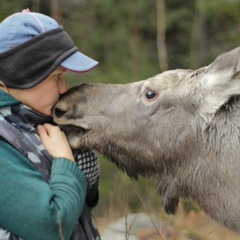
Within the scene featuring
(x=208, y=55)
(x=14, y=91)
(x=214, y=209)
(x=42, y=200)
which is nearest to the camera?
(x=42, y=200)

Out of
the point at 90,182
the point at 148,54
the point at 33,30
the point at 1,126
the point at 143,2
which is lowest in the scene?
the point at 148,54

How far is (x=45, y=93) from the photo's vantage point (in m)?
3.71

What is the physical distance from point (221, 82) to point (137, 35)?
7.23 meters

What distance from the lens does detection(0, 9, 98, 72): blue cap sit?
361 centimetres

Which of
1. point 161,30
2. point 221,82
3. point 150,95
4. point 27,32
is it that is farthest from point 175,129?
point 161,30

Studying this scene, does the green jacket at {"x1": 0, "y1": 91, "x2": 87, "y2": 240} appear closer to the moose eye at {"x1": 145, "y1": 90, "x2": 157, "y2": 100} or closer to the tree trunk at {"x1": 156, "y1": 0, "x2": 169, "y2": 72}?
the moose eye at {"x1": 145, "y1": 90, "x2": 157, "y2": 100}

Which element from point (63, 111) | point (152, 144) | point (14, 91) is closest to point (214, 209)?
point (152, 144)

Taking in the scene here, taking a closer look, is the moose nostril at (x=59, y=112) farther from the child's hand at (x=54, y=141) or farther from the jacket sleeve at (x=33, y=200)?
the jacket sleeve at (x=33, y=200)

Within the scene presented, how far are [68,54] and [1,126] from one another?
0.58 m

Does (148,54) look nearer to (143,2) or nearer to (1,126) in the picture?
(143,2)

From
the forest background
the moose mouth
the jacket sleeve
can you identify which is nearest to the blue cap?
the moose mouth

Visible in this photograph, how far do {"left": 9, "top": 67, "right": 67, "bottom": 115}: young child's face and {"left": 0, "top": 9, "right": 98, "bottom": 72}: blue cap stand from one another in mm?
94

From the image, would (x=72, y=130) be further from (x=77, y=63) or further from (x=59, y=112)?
(x=77, y=63)

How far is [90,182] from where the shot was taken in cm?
382
